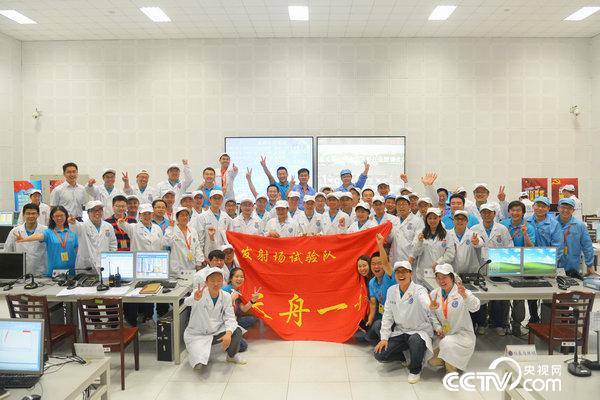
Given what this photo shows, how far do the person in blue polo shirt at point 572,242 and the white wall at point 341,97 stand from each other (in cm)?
419

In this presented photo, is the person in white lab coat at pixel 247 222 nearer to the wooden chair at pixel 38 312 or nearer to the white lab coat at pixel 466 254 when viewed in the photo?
the wooden chair at pixel 38 312

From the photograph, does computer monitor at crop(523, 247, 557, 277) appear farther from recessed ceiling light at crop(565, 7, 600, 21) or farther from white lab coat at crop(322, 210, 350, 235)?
recessed ceiling light at crop(565, 7, 600, 21)

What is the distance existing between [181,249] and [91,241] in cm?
117

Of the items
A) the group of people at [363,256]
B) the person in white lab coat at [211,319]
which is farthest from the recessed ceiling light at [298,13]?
the person in white lab coat at [211,319]

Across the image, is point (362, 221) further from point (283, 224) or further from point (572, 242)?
point (572, 242)

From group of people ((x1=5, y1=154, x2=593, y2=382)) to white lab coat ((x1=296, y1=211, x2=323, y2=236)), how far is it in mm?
16

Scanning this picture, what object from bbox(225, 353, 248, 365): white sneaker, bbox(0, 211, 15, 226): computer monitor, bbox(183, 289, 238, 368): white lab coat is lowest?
bbox(225, 353, 248, 365): white sneaker

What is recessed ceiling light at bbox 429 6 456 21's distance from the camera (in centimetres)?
833

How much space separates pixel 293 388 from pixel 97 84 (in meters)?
8.80

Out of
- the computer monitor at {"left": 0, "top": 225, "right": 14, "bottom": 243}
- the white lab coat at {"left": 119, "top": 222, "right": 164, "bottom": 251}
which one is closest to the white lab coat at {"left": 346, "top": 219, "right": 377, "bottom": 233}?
the white lab coat at {"left": 119, "top": 222, "right": 164, "bottom": 251}

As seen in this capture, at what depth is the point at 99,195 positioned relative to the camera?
7352 mm

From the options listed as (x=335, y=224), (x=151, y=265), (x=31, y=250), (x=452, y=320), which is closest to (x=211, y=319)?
(x=151, y=265)

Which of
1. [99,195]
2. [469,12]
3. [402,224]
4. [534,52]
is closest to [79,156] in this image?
[99,195]

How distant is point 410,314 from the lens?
4.64 meters
